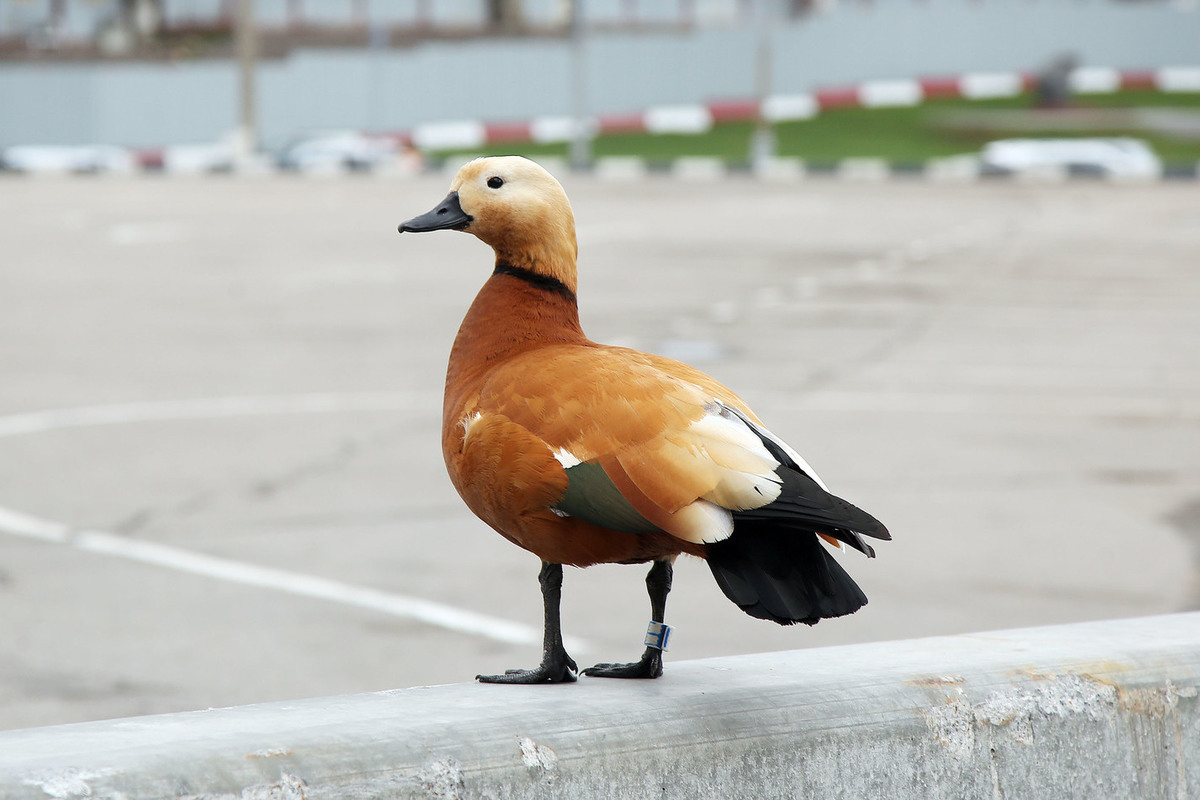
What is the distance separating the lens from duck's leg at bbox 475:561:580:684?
3.13 metres

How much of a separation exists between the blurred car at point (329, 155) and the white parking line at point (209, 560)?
35.7 metres

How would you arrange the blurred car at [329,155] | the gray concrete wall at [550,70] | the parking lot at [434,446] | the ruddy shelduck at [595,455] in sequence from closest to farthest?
the ruddy shelduck at [595,455] → the parking lot at [434,446] → the blurred car at [329,155] → the gray concrete wall at [550,70]

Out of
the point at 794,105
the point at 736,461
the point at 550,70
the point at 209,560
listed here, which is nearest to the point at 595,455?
the point at 736,461

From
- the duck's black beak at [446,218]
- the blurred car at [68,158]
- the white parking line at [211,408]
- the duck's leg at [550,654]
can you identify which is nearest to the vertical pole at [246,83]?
the blurred car at [68,158]

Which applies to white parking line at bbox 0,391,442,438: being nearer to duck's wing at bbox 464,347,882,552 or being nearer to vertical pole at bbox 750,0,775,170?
duck's wing at bbox 464,347,882,552

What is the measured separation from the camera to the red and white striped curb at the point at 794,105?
5809cm

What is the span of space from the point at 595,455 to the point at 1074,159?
45201 millimetres

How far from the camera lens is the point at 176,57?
170 ft

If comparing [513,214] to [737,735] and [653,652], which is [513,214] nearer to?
[653,652]

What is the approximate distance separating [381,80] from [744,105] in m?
16.9

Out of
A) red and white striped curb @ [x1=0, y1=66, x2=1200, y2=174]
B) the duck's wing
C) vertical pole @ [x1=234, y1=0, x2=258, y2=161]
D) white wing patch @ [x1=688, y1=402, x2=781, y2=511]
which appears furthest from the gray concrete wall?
white wing patch @ [x1=688, y1=402, x2=781, y2=511]

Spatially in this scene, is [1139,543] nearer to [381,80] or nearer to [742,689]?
[742,689]

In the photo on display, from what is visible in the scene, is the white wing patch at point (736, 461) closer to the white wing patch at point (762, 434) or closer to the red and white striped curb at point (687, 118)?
the white wing patch at point (762, 434)

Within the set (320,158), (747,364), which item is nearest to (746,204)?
(320,158)
